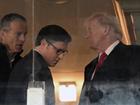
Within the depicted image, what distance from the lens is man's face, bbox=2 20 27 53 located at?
9.21 ft

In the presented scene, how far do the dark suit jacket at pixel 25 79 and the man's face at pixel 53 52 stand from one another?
1.3 inches

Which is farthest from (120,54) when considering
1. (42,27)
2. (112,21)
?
(42,27)

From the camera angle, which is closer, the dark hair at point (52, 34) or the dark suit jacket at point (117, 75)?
the dark suit jacket at point (117, 75)

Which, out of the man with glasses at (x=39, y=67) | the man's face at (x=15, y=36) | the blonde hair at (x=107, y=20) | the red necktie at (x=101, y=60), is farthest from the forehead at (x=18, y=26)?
the red necktie at (x=101, y=60)

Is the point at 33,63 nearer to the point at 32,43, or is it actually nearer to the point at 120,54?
the point at 32,43

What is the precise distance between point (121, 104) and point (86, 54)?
1.29 feet

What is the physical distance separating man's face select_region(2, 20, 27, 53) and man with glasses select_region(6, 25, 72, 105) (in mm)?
85

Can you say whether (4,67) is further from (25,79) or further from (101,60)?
(101,60)

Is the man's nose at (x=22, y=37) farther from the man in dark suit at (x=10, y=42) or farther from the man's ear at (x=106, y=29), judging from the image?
the man's ear at (x=106, y=29)

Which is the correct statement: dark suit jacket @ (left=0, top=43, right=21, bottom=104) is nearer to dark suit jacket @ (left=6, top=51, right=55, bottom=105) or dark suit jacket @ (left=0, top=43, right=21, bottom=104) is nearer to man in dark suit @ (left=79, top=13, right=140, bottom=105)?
dark suit jacket @ (left=6, top=51, right=55, bottom=105)

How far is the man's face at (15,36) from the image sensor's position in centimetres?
281

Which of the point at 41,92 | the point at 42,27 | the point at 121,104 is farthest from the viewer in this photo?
the point at 42,27

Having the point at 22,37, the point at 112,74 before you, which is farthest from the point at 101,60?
the point at 22,37

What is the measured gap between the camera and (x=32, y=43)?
2811 mm
